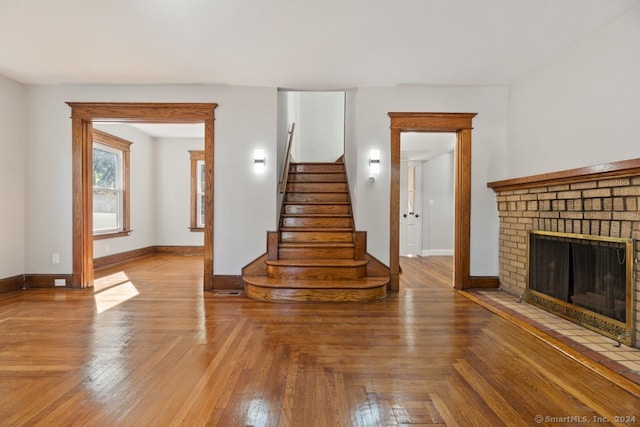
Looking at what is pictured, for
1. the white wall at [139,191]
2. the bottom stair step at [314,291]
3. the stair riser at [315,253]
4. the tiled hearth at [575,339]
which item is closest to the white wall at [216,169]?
the stair riser at [315,253]

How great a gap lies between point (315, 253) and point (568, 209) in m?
2.86

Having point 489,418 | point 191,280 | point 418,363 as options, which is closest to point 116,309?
point 191,280

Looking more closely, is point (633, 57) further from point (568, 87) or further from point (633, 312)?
point (633, 312)

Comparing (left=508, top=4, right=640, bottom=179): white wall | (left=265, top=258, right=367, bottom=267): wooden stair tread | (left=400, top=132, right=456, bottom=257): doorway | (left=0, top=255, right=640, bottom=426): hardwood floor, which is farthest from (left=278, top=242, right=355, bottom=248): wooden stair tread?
(left=400, top=132, right=456, bottom=257): doorway

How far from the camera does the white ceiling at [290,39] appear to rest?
267 centimetres

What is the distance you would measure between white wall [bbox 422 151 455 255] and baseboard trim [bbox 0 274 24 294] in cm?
731

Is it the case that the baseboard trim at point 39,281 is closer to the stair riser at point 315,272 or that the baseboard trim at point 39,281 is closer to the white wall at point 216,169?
the white wall at point 216,169

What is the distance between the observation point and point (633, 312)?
245cm


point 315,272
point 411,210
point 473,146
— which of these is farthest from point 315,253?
point 411,210

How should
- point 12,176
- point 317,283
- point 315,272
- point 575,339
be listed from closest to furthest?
point 575,339, point 317,283, point 315,272, point 12,176

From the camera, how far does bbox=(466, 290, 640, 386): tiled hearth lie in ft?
7.26

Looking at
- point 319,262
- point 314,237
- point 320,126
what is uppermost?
point 320,126

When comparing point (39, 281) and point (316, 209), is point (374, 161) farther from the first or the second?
point (39, 281)

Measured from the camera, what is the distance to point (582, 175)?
282 cm
